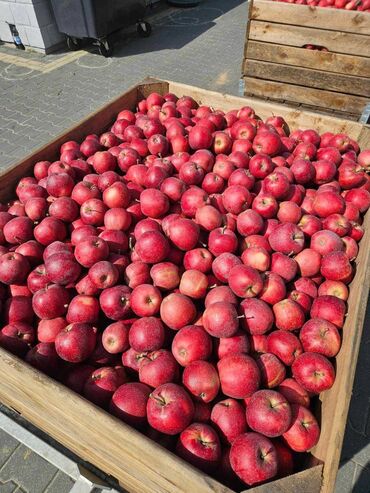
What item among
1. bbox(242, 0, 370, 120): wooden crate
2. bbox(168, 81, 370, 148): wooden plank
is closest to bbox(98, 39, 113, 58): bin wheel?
bbox(242, 0, 370, 120): wooden crate

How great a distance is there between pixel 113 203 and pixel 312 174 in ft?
5.25

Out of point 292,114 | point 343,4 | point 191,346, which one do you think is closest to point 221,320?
point 191,346

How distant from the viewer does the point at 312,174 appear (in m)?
2.82

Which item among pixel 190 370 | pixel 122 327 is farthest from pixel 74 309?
pixel 190 370

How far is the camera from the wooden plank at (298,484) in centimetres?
128

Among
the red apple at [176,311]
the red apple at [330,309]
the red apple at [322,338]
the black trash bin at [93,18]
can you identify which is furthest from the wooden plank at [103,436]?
the black trash bin at [93,18]

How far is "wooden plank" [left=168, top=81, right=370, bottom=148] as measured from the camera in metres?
3.39

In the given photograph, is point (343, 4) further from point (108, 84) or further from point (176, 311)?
point (176, 311)

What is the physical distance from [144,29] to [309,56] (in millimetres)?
6475

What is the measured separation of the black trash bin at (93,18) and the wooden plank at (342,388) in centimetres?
773

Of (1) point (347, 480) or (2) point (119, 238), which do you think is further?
(1) point (347, 480)

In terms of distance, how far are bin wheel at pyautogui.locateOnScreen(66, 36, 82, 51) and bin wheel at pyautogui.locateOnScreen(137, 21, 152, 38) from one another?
5.79 feet

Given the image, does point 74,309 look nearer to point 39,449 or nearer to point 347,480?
point 39,449

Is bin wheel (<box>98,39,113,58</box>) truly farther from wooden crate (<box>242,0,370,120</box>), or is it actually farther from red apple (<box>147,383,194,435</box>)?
red apple (<box>147,383,194,435</box>)
